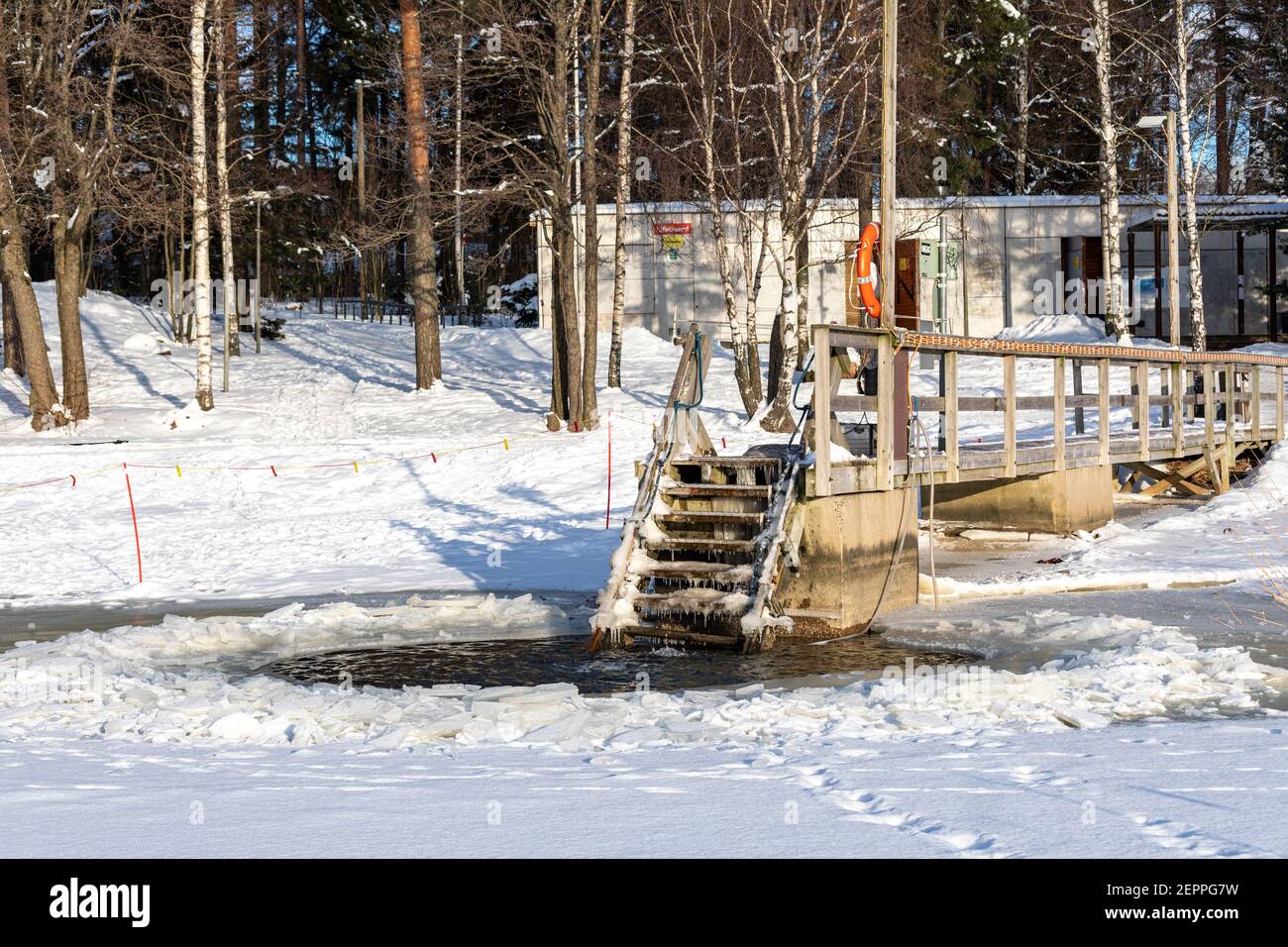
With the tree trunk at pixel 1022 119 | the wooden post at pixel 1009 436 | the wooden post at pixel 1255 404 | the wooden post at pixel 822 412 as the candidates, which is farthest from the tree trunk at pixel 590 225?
the tree trunk at pixel 1022 119

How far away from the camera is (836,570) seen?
12.1 metres

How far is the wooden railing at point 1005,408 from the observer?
1218 cm

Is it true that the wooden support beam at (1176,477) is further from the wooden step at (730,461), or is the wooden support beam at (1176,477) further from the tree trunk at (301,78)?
the tree trunk at (301,78)

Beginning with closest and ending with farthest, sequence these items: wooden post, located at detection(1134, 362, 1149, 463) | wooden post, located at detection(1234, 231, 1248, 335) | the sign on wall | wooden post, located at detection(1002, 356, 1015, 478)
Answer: wooden post, located at detection(1002, 356, 1015, 478) → wooden post, located at detection(1134, 362, 1149, 463) → the sign on wall → wooden post, located at detection(1234, 231, 1248, 335)

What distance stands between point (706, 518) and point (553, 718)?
14.9 feet

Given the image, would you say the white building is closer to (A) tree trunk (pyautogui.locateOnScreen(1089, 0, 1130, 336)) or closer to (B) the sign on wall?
(B) the sign on wall

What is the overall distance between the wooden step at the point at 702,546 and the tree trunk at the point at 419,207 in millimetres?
16175

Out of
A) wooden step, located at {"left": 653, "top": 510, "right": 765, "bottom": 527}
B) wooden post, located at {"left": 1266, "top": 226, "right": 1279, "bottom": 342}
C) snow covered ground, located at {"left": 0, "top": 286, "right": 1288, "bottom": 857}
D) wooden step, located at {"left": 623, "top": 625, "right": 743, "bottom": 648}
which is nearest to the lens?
snow covered ground, located at {"left": 0, "top": 286, "right": 1288, "bottom": 857}

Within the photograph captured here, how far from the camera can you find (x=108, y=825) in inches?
213

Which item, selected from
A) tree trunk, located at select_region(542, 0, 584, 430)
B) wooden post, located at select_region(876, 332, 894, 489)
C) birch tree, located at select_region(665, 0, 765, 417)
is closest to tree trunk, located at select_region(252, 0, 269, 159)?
tree trunk, located at select_region(542, 0, 584, 430)

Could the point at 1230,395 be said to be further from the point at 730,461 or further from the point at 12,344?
the point at 12,344

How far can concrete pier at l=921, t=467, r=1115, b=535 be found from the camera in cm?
1691

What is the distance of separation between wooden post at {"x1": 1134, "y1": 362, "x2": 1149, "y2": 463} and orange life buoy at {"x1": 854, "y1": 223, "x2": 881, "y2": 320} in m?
5.78

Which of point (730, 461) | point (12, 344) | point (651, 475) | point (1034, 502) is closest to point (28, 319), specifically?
point (12, 344)
